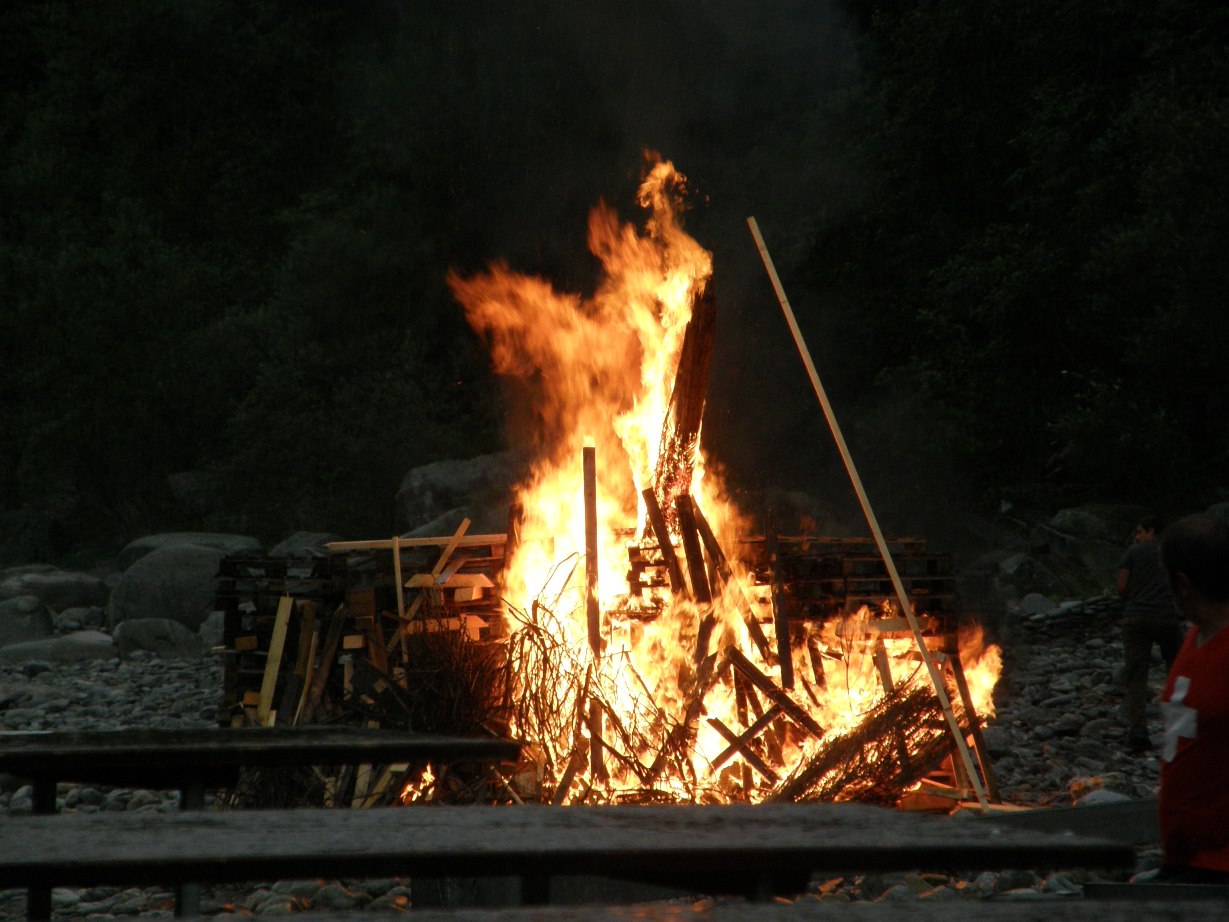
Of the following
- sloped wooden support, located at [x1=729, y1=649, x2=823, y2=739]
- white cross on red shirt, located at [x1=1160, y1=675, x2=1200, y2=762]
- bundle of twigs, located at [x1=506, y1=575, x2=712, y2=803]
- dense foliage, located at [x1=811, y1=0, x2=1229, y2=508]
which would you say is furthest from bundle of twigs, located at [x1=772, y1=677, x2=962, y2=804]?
dense foliage, located at [x1=811, y1=0, x2=1229, y2=508]

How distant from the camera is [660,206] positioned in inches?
389

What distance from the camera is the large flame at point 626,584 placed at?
757 centimetres

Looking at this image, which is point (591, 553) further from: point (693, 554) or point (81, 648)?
point (81, 648)

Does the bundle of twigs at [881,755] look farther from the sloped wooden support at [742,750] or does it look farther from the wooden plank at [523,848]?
the wooden plank at [523,848]

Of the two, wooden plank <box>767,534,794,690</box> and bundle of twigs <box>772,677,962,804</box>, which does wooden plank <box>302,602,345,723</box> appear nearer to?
wooden plank <box>767,534,794,690</box>

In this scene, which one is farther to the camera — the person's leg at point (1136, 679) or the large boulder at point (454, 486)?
the large boulder at point (454, 486)

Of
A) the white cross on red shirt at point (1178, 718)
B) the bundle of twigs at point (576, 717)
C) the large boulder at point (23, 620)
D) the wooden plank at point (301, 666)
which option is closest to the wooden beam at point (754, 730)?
the bundle of twigs at point (576, 717)

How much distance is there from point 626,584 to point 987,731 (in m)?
3.80

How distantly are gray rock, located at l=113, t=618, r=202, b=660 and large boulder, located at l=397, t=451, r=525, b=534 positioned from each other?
4.28 m

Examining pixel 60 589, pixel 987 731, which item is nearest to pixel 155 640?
pixel 60 589

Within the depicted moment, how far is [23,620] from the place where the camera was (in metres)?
21.1

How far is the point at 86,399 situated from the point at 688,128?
53.6 ft

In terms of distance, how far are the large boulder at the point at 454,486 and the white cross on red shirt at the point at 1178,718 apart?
18.9 metres

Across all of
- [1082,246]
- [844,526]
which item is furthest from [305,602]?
[1082,246]
